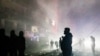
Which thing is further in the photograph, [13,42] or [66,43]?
[66,43]

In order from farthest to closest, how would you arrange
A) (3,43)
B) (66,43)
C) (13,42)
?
(66,43)
(13,42)
(3,43)

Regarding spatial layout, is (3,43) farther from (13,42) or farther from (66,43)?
(66,43)

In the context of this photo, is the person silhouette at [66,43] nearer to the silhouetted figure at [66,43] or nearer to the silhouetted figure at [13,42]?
the silhouetted figure at [66,43]

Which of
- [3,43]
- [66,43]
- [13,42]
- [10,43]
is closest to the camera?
[3,43]

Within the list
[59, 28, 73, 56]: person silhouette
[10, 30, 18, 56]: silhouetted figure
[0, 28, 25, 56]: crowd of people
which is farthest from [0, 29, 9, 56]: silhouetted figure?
[59, 28, 73, 56]: person silhouette

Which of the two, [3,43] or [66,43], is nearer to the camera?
[3,43]

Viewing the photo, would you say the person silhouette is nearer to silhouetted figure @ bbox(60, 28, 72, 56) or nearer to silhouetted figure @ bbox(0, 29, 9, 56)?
silhouetted figure @ bbox(60, 28, 72, 56)

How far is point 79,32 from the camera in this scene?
223ft

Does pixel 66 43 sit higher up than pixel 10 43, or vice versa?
pixel 10 43

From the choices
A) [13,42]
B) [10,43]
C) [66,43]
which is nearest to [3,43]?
[10,43]

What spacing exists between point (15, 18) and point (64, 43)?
5016 cm

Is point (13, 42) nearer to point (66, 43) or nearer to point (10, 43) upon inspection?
point (10, 43)

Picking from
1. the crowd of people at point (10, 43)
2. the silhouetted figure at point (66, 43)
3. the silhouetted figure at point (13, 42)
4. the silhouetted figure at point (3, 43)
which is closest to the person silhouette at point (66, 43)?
the silhouetted figure at point (66, 43)

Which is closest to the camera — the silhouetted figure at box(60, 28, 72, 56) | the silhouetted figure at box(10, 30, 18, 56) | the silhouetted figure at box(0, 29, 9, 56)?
the silhouetted figure at box(0, 29, 9, 56)
